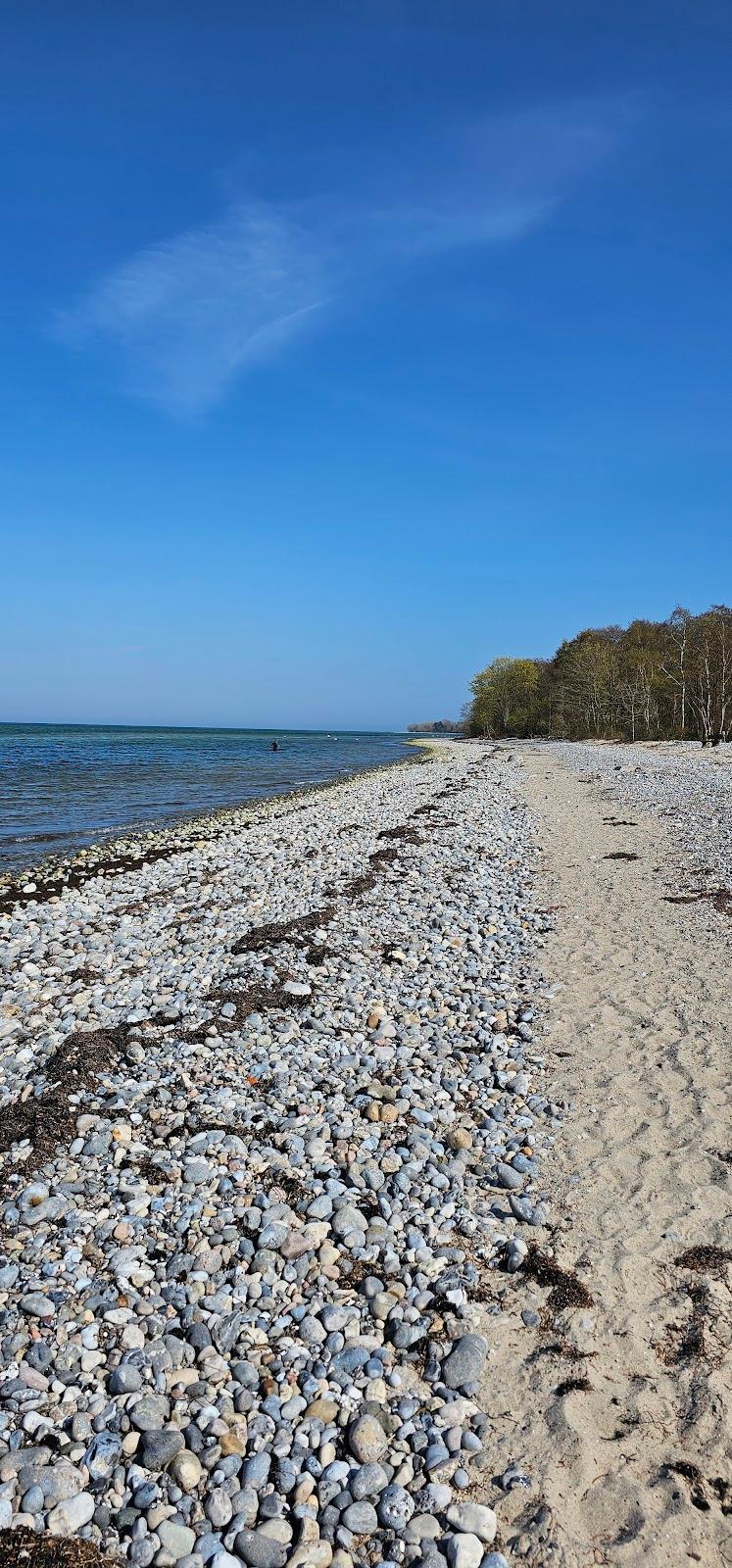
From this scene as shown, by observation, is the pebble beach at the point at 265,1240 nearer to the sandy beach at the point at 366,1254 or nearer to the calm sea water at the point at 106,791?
the sandy beach at the point at 366,1254

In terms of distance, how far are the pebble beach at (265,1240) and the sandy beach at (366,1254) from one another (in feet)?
0.06

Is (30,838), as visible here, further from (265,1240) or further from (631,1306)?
(631,1306)

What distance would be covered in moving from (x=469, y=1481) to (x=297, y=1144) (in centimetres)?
285

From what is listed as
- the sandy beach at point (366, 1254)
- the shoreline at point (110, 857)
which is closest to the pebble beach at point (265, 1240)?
the sandy beach at point (366, 1254)

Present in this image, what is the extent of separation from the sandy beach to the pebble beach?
2 centimetres

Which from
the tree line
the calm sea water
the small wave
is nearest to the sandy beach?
the small wave

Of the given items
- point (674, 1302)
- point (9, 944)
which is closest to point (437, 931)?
point (9, 944)

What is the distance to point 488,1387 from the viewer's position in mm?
4109

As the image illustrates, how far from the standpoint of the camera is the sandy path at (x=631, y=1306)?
3428 millimetres

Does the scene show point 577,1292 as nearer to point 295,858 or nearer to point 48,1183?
point 48,1183

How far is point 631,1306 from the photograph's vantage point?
4582 millimetres

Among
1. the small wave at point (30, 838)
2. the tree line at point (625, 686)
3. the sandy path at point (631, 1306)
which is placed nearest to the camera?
the sandy path at point (631, 1306)

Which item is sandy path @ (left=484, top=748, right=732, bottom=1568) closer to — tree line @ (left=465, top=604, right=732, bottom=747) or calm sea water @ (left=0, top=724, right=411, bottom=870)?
calm sea water @ (left=0, top=724, right=411, bottom=870)

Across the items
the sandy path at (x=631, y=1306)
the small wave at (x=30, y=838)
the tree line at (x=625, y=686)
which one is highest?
the tree line at (x=625, y=686)
